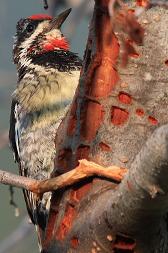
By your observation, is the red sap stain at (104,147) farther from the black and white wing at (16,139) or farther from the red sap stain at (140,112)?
the black and white wing at (16,139)

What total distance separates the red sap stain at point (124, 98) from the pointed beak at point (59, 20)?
254 centimetres

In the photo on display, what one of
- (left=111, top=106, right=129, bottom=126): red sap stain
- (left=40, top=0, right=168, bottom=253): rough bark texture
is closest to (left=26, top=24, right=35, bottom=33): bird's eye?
(left=40, top=0, right=168, bottom=253): rough bark texture

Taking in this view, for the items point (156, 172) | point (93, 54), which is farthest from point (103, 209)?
point (93, 54)

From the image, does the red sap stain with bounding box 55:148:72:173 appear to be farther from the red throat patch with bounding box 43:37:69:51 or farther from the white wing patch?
the red throat patch with bounding box 43:37:69:51

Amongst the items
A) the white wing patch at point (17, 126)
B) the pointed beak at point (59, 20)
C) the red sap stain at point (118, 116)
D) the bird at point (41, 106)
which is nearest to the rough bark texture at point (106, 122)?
the red sap stain at point (118, 116)

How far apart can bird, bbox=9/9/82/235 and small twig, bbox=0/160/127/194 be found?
1.68m

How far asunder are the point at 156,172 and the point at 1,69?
4.60 ft

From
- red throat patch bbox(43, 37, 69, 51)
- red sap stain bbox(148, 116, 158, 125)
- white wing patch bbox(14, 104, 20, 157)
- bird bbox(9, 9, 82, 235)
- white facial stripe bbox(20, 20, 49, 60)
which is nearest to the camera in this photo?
red sap stain bbox(148, 116, 158, 125)

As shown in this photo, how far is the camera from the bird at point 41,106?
A: 4.05 metres

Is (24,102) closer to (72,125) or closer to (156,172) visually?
(72,125)

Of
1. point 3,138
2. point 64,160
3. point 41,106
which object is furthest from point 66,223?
point 41,106

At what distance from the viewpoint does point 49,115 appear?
13.2 feet

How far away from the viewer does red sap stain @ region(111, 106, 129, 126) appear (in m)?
2.30

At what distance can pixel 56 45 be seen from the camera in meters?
4.70
